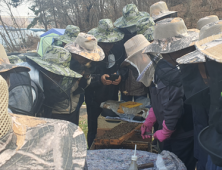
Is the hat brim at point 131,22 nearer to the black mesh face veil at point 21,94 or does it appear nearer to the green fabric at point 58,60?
the green fabric at point 58,60

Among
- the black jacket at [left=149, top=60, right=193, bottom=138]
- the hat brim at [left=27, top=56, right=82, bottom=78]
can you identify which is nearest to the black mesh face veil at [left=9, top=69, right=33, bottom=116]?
the hat brim at [left=27, top=56, right=82, bottom=78]

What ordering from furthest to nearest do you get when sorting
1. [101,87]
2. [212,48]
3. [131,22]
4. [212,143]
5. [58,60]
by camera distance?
[131,22], [101,87], [58,60], [212,143], [212,48]

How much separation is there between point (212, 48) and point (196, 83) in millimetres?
603

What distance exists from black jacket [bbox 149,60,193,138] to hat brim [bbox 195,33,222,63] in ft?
2.62

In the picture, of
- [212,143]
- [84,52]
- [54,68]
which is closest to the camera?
[212,143]

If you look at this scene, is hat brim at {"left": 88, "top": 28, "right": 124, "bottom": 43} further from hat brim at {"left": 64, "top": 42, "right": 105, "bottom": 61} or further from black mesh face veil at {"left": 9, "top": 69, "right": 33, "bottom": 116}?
black mesh face veil at {"left": 9, "top": 69, "right": 33, "bottom": 116}

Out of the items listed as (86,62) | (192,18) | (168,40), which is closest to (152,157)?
(168,40)

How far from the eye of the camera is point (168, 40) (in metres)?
2.23

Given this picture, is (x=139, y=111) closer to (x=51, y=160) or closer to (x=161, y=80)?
(x=161, y=80)

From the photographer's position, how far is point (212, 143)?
1157mm

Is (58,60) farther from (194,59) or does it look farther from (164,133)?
(194,59)

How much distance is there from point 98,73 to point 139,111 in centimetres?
123

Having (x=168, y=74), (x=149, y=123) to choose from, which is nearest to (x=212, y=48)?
(x=168, y=74)

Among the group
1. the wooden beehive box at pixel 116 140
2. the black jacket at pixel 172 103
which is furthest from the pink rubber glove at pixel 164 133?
the wooden beehive box at pixel 116 140
